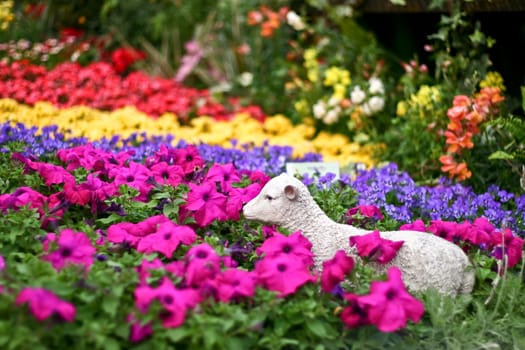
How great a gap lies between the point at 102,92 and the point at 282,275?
14.5ft

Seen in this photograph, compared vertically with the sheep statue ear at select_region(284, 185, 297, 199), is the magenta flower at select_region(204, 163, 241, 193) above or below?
below

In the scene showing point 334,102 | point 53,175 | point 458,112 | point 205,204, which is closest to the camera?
point 205,204

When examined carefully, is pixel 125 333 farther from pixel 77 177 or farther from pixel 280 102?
pixel 280 102

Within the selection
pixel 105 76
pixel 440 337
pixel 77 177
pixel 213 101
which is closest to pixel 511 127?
pixel 440 337

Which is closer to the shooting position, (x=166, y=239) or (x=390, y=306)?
(x=390, y=306)

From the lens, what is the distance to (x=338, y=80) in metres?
5.63

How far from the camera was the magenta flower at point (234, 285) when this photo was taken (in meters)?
2.28

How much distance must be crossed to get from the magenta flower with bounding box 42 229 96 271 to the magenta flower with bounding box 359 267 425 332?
875 millimetres

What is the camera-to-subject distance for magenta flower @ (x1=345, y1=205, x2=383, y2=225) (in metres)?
3.10

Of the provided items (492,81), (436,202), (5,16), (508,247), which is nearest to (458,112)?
(436,202)

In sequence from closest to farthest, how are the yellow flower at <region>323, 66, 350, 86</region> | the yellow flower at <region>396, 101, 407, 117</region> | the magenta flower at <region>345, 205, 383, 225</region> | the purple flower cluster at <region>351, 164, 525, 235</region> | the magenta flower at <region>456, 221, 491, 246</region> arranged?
the magenta flower at <region>456, 221, 491, 246</region>
the magenta flower at <region>345, 205, 383, 225</region>
the purple flower cluster at <region>351, 164, 525, 235</region>
the yellow flower at <region>396, 101, 407, 117</region>
the yellow flower at <region>323, 66, 350, 86</region>

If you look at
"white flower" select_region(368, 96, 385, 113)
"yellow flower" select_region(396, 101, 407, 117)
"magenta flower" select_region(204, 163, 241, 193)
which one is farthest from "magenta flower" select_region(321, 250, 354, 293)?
"white flower" select_region(368, 96, 385, 113)

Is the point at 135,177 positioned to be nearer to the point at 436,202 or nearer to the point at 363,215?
the point at 363,215

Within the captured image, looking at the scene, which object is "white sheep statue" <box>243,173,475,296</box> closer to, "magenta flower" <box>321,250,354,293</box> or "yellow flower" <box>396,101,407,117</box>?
"magenta flower" <box>321,250,354,293</box>
